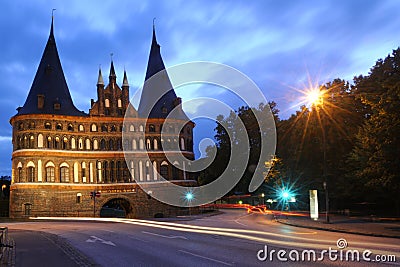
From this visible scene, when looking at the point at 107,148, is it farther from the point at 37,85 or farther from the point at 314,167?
the point at 314,167

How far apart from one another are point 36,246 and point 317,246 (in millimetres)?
13247

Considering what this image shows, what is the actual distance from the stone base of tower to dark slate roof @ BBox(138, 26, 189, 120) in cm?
1170

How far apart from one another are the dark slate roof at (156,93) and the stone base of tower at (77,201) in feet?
38.4

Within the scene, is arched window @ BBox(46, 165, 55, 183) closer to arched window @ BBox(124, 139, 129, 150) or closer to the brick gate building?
the brick gate building

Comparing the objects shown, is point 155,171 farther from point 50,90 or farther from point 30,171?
point 50,90

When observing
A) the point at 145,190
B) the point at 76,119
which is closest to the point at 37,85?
the point at 76,119

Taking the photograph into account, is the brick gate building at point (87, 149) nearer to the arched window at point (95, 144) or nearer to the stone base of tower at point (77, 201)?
the stone base of tower at point (77, 201)

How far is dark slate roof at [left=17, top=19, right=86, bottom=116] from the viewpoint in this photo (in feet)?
209

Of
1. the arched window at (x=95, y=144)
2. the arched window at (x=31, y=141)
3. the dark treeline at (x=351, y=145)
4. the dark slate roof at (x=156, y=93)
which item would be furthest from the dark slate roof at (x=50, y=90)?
the dark treeline at (x=351, y=145)

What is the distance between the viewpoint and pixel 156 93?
243ft

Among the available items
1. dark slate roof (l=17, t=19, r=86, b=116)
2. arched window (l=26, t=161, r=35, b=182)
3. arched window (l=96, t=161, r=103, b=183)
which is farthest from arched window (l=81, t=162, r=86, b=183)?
dark slate roof (l=17, t=19, r=86, b=116)

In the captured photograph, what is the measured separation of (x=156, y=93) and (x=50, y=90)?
17.2 meters

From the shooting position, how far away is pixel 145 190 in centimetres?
6575

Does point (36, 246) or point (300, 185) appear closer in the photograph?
point (36, 246)
